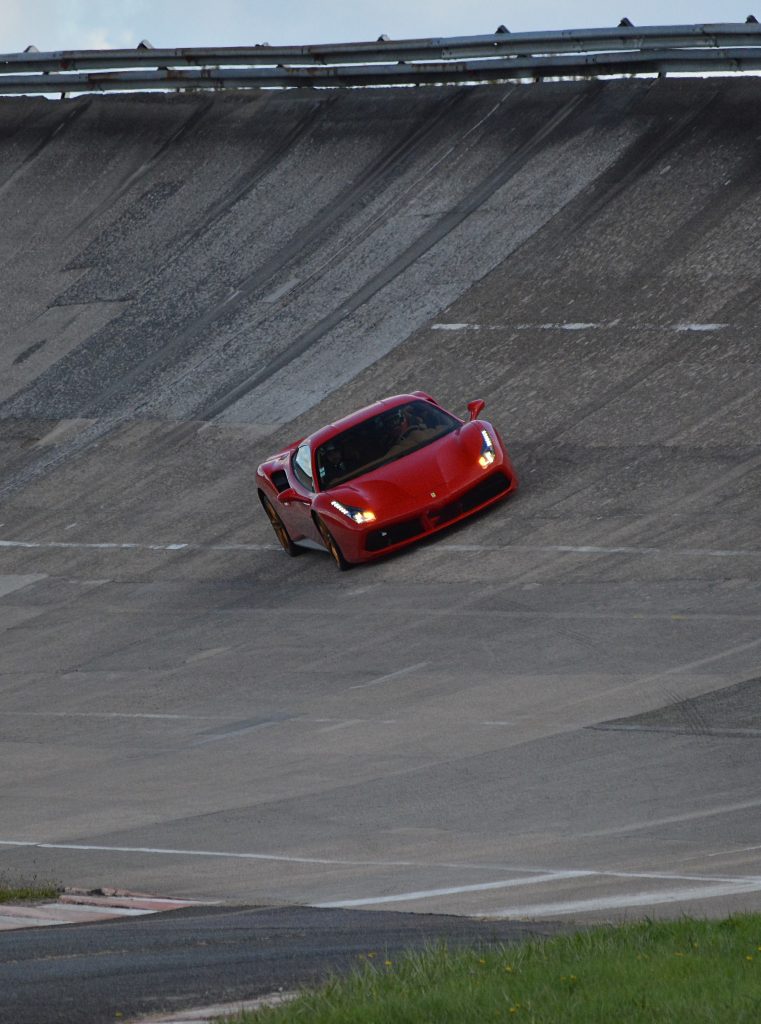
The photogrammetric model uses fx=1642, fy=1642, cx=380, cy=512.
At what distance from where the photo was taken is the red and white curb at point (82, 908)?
8.07m

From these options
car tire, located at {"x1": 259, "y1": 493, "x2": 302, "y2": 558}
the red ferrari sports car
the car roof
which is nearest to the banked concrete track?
car tire, located at {"x1": 259, "y1": 493, "x2": 302, "y2": 558}

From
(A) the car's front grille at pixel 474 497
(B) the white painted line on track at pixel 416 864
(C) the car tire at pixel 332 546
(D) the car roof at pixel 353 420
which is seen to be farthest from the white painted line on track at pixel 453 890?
(D) the car roof at pixel 353 420

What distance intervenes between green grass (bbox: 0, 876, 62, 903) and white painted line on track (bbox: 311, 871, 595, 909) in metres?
1.62

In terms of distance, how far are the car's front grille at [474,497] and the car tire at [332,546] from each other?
1066 millimetres

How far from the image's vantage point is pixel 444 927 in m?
7.11

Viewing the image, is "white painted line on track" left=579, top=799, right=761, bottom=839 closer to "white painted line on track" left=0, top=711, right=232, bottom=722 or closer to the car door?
"white painted line on track" left=0, top=711, right=232, bottom=722

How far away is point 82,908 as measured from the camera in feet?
27.6

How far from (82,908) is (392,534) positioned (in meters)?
9.24

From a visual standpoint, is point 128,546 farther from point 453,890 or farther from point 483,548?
point 453,890

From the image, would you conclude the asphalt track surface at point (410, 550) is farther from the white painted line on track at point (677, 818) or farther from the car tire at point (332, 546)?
the car tire at point (332, 546)

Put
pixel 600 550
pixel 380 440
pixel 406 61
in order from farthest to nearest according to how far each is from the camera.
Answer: pixel 406 61, pixel 380 440, pixel 600 550

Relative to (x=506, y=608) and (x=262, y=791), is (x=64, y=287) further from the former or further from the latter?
(x=262, y=791)

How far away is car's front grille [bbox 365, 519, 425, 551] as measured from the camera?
17.3 meters

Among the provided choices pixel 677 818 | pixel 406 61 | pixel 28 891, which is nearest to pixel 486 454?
pixel 677 818
